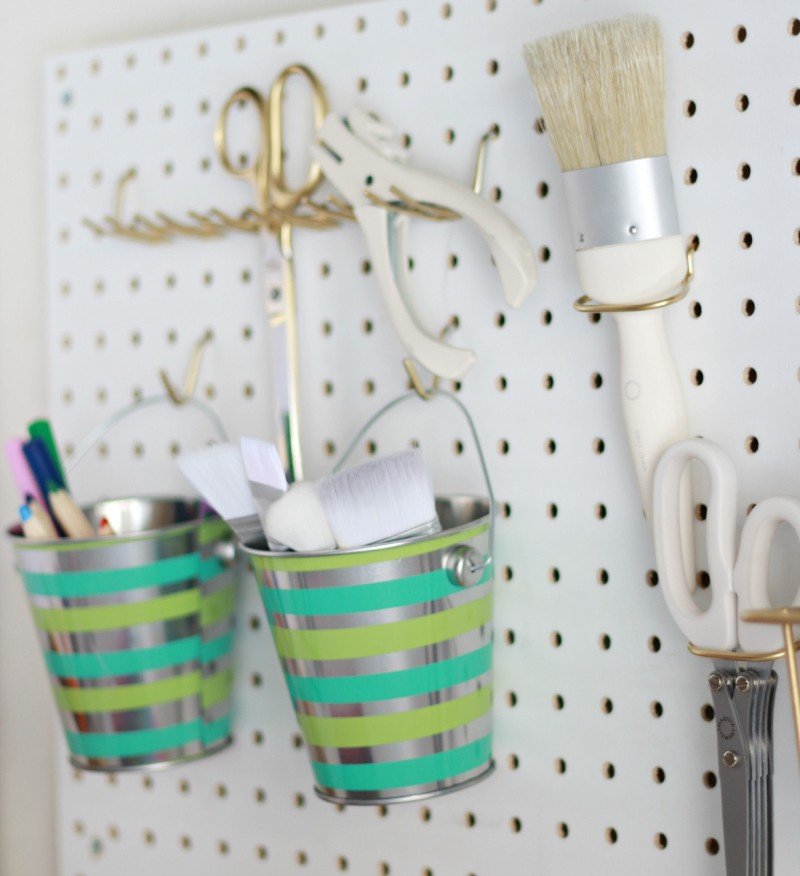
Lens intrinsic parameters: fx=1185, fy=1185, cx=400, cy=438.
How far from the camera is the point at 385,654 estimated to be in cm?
68

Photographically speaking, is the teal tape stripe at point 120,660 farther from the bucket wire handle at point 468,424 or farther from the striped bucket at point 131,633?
the bucket wire handle at point 468,424

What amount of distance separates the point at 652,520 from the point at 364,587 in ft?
0.56

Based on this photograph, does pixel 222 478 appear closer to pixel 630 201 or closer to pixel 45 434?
pixel 45 434

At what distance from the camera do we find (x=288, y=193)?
32.6 inches

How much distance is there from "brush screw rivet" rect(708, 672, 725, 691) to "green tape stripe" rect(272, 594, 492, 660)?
145 mm

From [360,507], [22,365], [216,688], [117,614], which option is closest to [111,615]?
[117,614]

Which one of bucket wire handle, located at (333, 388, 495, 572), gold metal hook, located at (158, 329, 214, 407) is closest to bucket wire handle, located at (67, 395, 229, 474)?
gold metal hook, located at (158, 329, 214, 407)

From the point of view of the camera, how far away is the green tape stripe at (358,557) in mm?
Result: 671

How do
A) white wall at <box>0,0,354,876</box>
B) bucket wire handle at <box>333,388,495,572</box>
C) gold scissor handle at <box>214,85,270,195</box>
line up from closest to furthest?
bucket wire handle at <box>333,388,495,572</box> < gold scissor handle at <box>214,85,270,195</box> < white wall at <box>0,0,354,876</box>

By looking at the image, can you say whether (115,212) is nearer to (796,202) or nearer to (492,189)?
(492,189)

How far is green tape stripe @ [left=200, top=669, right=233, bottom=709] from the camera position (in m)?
0.83

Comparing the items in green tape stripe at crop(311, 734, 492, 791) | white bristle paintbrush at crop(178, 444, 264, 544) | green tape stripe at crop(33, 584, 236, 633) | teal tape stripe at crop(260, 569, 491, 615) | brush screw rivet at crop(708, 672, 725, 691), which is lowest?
green tape stripe at crop(311, 734, 492, 791)

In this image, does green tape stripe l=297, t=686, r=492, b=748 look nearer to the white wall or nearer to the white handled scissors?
the white handled scissors

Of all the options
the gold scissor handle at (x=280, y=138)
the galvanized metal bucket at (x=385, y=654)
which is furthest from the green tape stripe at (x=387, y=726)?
the gold scissor handle at (x=280, y=138)
